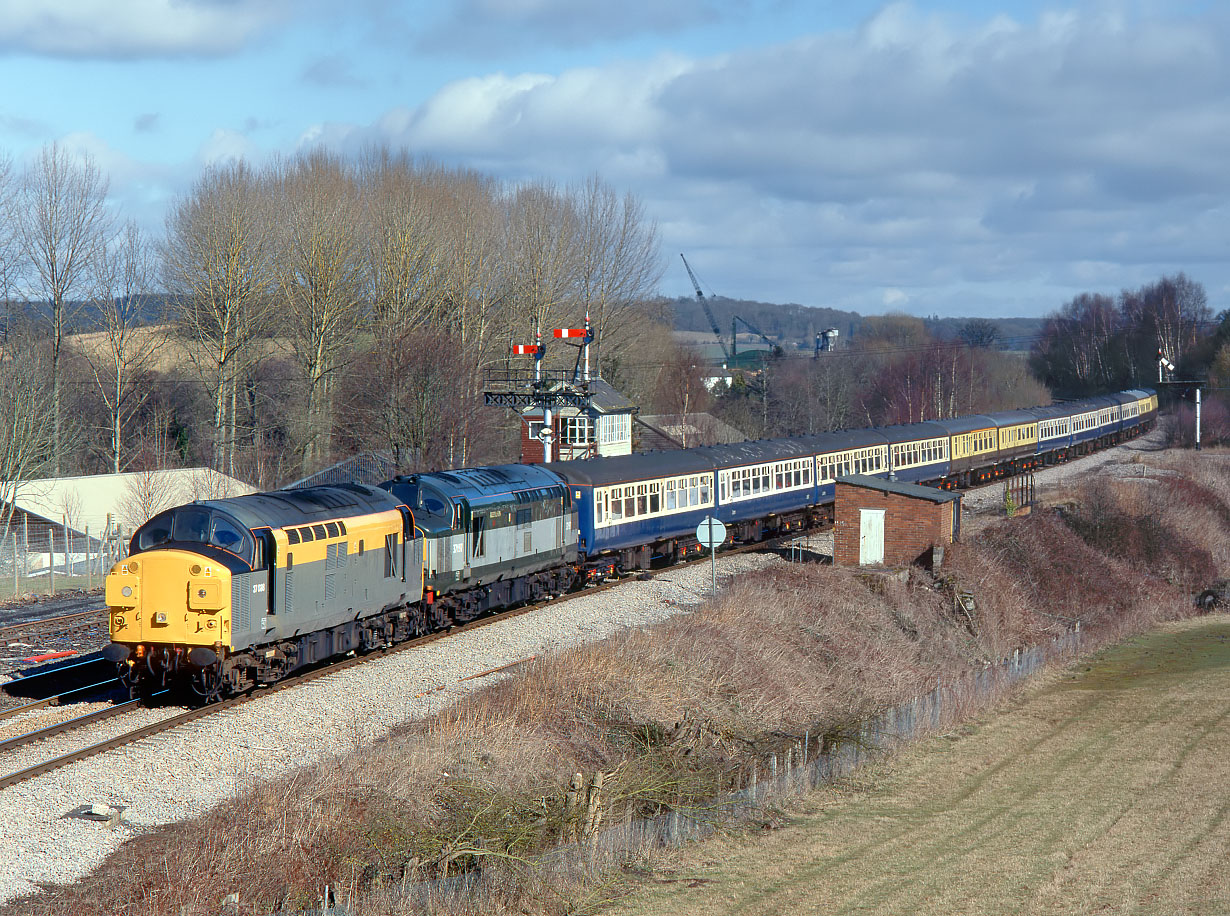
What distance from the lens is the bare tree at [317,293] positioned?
6694cm

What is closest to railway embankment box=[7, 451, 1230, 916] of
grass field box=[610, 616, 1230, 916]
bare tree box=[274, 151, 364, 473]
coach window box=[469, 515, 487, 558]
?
grass field box=[610, 616, 1230, 916]

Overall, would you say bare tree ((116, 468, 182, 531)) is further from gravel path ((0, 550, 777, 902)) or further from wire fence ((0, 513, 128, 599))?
gravel path ((0, 550, 777, 902))

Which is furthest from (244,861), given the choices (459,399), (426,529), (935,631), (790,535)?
(459,399)

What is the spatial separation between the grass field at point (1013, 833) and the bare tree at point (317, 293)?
4678cm

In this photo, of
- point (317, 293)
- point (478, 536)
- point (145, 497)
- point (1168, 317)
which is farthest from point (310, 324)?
point (1168, 317)

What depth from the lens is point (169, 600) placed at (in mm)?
19469

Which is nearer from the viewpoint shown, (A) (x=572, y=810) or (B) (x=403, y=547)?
(A) (x=572, y=810)

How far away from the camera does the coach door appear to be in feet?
131

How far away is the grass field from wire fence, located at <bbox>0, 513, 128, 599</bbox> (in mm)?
25278

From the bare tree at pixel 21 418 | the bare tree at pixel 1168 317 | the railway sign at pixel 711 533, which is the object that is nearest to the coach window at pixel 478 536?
the railway sign at pixel 711 533

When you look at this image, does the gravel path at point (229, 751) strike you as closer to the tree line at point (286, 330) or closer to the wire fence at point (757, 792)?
the wire fence at point (757, 792)

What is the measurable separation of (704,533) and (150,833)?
682 inches

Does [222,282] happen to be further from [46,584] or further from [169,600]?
[169,600]

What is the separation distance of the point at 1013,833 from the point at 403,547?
43.2 feet
